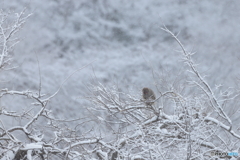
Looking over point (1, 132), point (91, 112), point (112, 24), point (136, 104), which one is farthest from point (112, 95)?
point (112, 24)

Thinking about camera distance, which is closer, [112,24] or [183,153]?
[183,153]

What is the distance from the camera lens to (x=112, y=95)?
157 inches

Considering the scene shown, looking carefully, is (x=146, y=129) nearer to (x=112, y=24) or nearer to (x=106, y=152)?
(x=106, y=152)

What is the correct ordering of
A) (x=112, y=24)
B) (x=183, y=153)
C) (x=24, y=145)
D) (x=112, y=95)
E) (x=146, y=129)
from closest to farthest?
(x=183, y=153) → (x=146, y=129) → (x=24, y=145) → (x=112, y=95) → (x=112, y=24)

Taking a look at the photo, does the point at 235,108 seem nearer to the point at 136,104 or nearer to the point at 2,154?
the point at 136,104

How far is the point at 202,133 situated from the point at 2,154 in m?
2.12

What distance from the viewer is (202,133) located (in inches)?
109

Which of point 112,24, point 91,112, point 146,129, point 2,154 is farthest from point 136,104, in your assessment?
point 112,24

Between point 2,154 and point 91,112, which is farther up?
point 91,112

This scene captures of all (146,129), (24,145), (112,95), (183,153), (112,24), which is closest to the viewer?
(183,153)

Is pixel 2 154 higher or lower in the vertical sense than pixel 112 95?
lower

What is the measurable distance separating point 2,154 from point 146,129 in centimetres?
159

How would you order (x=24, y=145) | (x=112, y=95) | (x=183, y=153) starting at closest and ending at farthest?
1. (x=183, y=153)
2. (x=24, y=145)
3. (x=112, y=95)

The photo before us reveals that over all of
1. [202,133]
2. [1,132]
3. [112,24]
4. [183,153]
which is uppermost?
[112,24]
